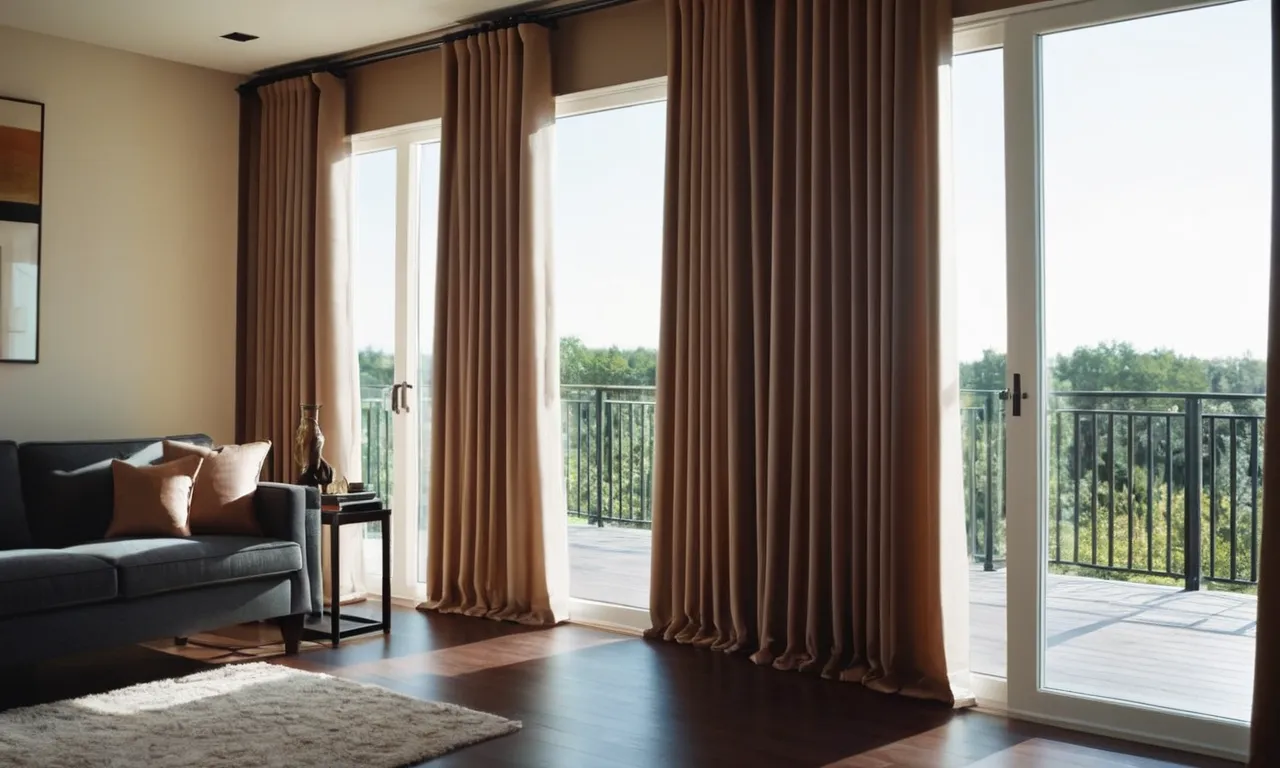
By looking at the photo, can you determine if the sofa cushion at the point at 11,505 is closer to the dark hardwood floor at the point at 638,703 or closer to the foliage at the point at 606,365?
the dark hardwood floor at the point at 638,703

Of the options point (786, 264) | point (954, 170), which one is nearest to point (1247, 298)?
point (954, 170)

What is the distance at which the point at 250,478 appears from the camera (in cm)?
478

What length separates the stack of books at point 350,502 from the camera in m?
4.92

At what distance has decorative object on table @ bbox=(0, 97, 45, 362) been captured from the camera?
5211 millimetres

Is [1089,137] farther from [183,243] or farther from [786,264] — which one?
[183,243]

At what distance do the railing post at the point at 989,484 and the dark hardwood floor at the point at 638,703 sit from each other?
552 millimetres

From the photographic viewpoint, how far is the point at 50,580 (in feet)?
12.6

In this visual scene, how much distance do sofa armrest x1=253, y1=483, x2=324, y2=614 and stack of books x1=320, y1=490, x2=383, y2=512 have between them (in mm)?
118

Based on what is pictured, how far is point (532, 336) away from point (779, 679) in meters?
1.85

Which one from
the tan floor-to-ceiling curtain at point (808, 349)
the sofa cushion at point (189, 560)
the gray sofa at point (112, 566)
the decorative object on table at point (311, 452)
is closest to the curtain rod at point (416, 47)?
the tan floor-to-ceiling curtain at point (808, 349)

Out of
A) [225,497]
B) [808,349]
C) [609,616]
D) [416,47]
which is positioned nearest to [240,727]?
[225,497]

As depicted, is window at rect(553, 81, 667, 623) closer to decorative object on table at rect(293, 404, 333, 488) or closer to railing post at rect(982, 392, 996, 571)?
decorative object on table at rect(293, 404, 333, 488)

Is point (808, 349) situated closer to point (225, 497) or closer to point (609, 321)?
point (609, 321)

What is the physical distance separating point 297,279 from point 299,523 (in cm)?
170
